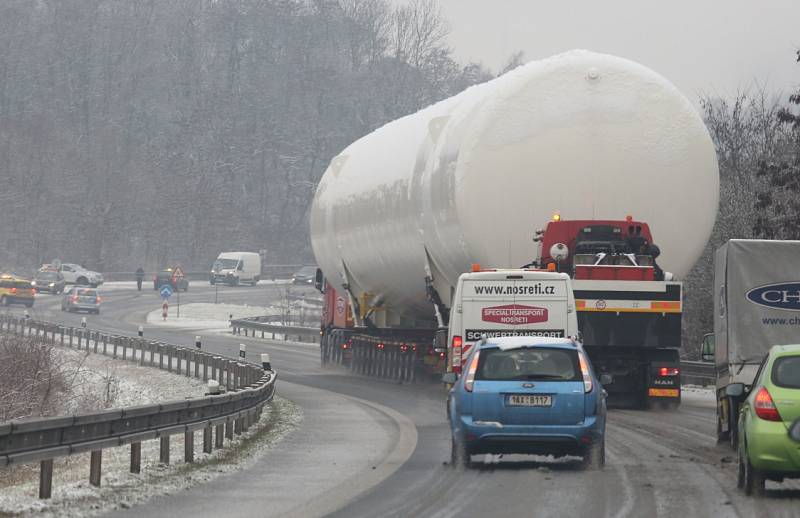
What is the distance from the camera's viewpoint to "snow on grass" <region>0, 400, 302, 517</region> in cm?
1190

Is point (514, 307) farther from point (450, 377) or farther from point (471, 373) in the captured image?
point (471, 373)

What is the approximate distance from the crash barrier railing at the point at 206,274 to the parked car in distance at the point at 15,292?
24.8 meters

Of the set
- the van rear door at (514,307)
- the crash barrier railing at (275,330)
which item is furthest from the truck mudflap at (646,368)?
the crash barrier railing at (275,330)

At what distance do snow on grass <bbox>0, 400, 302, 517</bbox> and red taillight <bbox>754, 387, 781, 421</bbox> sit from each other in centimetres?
495

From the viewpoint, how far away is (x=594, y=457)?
1494 cm

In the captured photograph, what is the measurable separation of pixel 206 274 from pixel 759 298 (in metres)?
89.7

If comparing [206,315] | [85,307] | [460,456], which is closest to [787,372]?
[460,456]

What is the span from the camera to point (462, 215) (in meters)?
25.0

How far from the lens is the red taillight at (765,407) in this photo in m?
12.1

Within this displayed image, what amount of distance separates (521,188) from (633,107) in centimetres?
227

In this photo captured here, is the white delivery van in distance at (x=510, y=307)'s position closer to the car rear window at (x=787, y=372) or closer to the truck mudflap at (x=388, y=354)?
the truck mudflap at (x=388, y=354)

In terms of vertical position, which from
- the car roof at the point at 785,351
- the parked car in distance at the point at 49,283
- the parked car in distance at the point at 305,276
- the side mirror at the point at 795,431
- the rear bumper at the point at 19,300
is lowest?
the side mirror at the point at 795,431

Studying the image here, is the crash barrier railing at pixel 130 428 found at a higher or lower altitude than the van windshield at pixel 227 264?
lower

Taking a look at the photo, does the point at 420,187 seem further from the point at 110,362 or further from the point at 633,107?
the point at 110,362
